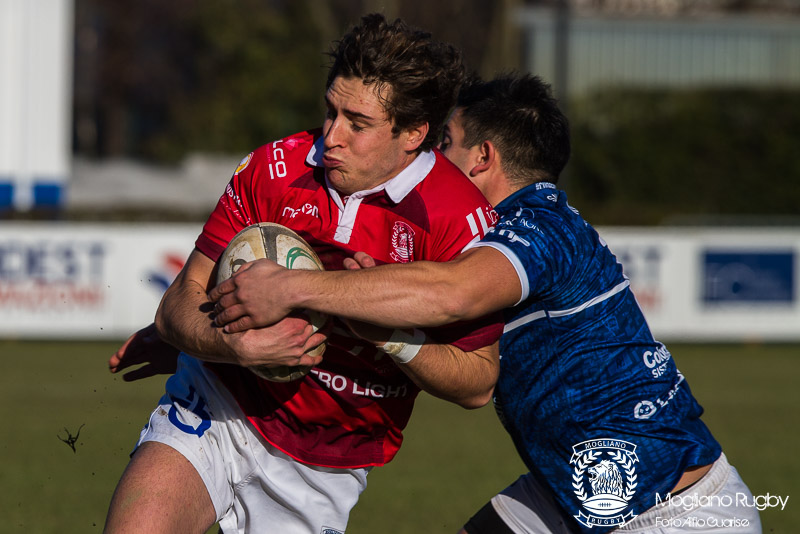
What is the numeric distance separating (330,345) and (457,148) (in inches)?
37.7

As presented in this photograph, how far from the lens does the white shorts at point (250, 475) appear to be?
4047mm

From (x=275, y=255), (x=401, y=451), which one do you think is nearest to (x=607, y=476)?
(x=275, y=255)

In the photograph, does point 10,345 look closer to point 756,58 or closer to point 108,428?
point 108,428

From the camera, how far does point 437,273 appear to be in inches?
134

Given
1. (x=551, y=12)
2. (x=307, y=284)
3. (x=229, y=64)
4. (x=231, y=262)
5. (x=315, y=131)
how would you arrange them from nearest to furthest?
(x=307, y=284)
(x=231, y=262)
(x=315, y=131)
(x=551, y=12)
(x=229, y=64)

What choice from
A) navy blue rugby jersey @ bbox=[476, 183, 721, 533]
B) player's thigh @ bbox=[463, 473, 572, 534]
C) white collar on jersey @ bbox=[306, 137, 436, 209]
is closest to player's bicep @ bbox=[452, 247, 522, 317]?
navy blue rugby jersey @ bbox=[476, 183, 721, 533]

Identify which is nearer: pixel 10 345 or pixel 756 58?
pixel 10 345

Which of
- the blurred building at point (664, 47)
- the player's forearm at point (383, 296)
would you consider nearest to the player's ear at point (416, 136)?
the player's forearm at point (383, 296)

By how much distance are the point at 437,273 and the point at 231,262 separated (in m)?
0.74

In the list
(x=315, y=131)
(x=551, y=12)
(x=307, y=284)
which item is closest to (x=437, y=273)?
(x=307, y=284)

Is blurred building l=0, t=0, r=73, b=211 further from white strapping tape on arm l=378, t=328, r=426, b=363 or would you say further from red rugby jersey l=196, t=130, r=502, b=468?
white strapping tape on arm l=378, t=328, r=426, b=363

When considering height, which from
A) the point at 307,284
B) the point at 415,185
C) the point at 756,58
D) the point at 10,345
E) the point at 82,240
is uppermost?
the point at 756,58

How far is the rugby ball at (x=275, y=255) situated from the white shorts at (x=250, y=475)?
0.47m

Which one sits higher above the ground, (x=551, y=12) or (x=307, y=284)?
(x=551, y=12)
